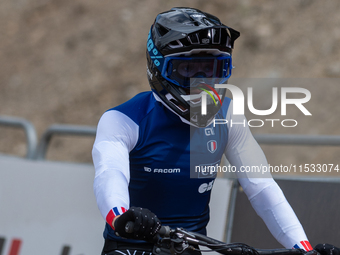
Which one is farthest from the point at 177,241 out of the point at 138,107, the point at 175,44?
the point at 175,44

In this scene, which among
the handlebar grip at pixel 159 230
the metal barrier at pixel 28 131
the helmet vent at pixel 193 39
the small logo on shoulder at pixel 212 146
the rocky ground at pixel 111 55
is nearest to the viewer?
the handlebar grip at pixel 159 230

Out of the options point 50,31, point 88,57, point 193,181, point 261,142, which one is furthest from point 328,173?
point 50,31

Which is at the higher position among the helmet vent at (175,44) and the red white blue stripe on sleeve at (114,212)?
the helmet vent at (175,44)

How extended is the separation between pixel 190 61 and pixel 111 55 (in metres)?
13.6

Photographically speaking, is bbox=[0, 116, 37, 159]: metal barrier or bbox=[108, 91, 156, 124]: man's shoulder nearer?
bbox=[108, 91, 156, 124]: man's shoulder

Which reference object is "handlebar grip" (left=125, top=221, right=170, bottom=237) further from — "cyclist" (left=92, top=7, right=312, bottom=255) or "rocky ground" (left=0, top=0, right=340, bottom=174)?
"rocky ground" (left=0, top=0, right=340, bottom=174)

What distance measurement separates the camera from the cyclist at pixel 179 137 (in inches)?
111

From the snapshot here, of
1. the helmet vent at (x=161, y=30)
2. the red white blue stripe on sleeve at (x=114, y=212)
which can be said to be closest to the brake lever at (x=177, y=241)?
the red white blue stripe on sleeve at (x=114, y=212)

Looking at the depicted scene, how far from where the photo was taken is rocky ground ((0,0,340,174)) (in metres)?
13.2

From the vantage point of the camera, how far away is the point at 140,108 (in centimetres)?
303

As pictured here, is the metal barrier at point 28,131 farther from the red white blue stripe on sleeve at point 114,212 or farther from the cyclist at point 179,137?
the red white blue stripe on sleeve at point 114,212

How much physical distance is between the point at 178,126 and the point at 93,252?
230 cm

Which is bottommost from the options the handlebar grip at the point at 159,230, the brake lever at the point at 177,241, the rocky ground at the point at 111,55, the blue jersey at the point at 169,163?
the brake lever at the point at 177,241

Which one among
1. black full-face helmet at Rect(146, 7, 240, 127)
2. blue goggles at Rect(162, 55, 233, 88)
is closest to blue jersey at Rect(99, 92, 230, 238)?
black full-face helmet at Rect(146, 7, 240, 127)
